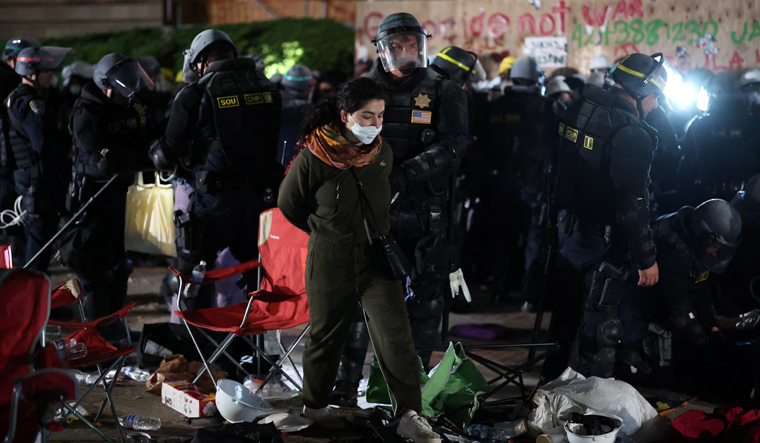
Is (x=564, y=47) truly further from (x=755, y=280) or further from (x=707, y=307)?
(x=707, y=307)

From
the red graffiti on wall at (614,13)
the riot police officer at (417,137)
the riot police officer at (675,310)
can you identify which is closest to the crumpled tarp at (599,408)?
the riot police officer at (675,310)

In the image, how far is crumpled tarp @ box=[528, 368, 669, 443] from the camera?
14.9ft

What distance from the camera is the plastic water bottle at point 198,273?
5.50 metres

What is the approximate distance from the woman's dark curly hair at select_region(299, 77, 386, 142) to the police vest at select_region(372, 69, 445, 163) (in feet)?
2.64

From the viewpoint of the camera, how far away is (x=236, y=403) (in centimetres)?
462

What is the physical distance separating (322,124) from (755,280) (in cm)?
412

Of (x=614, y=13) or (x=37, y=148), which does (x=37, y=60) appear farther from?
(x=614, y=13)

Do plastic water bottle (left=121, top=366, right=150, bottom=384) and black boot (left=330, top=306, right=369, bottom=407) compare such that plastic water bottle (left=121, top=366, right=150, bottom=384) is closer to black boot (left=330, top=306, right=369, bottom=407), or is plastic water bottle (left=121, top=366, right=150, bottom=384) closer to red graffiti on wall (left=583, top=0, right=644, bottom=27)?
black boot (left=330, top=306, right=369, bottom=407)

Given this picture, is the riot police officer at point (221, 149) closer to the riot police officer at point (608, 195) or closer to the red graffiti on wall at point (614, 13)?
the riot police officer at point (608, 195)

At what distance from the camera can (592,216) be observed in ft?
17.6

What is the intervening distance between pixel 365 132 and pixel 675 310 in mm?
2553

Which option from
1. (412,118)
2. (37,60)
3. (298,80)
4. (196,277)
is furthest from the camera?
(298,80)

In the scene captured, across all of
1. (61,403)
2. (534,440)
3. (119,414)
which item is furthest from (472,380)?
(61,403)

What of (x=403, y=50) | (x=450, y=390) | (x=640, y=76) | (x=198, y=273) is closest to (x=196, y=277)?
(x=198, y=273)
